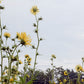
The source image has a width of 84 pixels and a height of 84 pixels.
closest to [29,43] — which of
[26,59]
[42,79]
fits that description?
[26,59]

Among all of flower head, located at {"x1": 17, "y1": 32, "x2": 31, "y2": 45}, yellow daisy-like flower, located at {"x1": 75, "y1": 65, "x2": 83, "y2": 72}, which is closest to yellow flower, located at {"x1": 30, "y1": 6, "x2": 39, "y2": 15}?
flower head, located at {"x1": 17, "y1": 32, "x2": 31, "y2": 45}

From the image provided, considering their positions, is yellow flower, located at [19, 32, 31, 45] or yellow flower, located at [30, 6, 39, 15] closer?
yellow flower, located at [19, 32, 31, 45]

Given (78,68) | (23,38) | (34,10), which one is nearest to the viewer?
(23,38)

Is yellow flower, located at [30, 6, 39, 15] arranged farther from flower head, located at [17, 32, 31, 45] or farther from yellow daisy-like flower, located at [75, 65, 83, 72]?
yellow daisy-like flower, located at [75, 65, 83, 72]

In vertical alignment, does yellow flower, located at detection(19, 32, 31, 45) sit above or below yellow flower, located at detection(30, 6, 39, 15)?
below

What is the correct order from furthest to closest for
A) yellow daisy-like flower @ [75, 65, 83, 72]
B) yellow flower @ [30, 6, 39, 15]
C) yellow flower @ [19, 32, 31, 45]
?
yellow daisy-like flower @ [75, 65, 83, 72]
yellow flower @ [30, 6, 39, 15]
yellow flower @ [19, 32, 31, 45]

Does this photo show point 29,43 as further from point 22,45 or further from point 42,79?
point 42,79

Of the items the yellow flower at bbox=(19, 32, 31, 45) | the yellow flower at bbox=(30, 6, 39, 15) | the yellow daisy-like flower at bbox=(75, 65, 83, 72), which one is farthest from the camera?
Answer: the yellow daisy-like flower at bbox=(75, 65, 83, 72)

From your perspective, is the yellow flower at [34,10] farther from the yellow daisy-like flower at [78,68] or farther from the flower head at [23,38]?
the yellow daisy-like flower at [78,68]

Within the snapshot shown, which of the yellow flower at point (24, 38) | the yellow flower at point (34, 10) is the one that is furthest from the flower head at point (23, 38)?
the yellow flower at point (34, 10)

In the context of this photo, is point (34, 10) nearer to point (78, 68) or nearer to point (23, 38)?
point (23, 38)

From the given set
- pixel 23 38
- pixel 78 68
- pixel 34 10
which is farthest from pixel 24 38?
pixel 78 68

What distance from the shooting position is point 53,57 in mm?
6109

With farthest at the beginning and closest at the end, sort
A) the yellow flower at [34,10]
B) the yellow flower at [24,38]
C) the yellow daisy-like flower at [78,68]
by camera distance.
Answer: the yellow daisy-like flower at [78,68] → the yellow flower at [34,10] → the yellow flower at [24,38]
